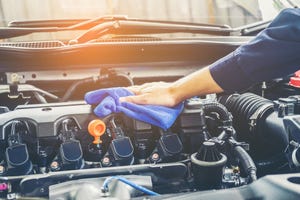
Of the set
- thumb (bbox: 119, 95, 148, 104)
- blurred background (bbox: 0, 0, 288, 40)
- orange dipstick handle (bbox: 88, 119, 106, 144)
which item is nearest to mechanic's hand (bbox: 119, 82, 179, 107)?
thumb (bbox: 119, 95, 148, 104)

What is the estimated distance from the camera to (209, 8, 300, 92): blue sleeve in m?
0.94

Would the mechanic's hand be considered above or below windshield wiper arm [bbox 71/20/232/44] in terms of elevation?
below

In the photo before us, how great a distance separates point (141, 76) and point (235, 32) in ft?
1.69

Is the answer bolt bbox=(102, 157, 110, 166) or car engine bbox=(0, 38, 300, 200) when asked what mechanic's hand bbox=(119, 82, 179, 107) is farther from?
bolt bbox=(102, 157, 110, 166)

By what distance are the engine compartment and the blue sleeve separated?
0.10 meters

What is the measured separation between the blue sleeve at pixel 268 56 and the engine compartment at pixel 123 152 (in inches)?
3.9

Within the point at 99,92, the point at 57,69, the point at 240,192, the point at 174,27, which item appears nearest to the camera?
the point at 240,192

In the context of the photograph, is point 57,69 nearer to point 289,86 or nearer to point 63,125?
point 63,125

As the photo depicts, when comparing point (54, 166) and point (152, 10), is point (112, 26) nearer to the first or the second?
point (152, 10)

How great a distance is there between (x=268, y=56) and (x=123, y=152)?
446mm

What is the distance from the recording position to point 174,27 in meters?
1.55

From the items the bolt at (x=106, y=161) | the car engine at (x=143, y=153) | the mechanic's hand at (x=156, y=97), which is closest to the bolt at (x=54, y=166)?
the car engine at (x=143, y=153)

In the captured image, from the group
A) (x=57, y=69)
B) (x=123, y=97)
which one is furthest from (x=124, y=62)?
(x=123, y=97)

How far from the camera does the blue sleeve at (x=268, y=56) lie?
944 millimetres
